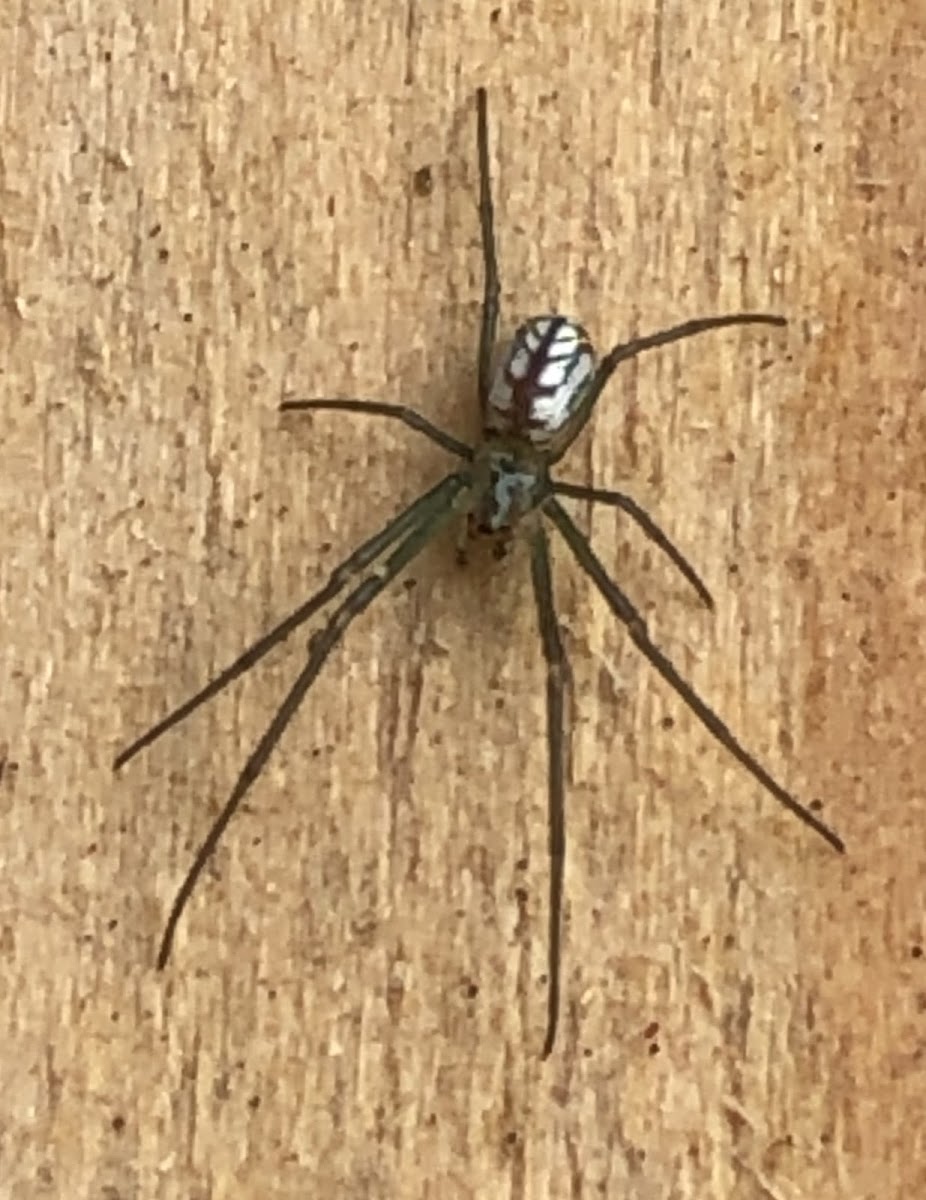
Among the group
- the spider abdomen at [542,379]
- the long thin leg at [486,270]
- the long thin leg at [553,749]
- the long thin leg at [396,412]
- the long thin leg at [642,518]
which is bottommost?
the long thin leg at [553,749]

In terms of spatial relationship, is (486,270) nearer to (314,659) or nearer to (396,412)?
(396,412)

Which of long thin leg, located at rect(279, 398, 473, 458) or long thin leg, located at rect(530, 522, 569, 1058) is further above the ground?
long thin leg, located at rect(279, 398, 473, 458)

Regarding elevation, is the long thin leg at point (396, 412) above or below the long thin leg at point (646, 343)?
below

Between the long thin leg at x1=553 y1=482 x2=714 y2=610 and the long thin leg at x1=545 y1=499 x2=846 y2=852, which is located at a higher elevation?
the long thin leg at x1=553 y1=482 x2=714 y2=610

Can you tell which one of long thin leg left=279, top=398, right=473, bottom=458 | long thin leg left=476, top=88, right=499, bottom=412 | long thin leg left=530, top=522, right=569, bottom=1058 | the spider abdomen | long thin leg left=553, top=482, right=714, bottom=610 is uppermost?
long thin leg left=476, top=88, right=499, bottom=412
